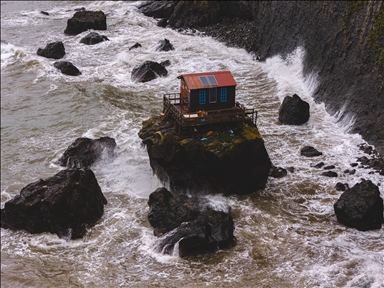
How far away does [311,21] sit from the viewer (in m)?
40.5

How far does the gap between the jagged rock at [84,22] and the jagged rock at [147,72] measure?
63.6ft

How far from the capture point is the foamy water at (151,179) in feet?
66.0

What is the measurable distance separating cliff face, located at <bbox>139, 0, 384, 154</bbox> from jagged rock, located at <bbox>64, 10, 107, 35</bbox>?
683 inches

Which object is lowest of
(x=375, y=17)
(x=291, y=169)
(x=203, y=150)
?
(x=291, y=169)

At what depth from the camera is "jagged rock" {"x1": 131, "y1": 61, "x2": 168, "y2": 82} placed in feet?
141

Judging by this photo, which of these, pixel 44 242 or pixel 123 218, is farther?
pixel 123 218

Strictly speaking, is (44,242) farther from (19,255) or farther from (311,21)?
Answer: (311,21)

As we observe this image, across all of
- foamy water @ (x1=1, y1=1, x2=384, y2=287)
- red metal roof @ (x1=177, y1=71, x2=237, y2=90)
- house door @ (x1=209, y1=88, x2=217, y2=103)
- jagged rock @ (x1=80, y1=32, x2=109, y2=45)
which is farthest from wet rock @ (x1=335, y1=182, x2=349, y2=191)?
jagged rock @ (x1=80, y1=32, x2=109, y2=45)

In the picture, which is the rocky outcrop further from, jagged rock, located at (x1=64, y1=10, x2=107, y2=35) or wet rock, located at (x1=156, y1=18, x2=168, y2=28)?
jagged rock, located at (x1=64, y1=10, x2=107, y2=35)

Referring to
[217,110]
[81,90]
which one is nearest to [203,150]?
[217,110]

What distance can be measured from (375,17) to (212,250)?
20607mm

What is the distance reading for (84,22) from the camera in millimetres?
60000

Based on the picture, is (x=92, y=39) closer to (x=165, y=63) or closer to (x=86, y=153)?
(x=165, y=63)

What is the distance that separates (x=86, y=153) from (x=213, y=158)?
9.35m
